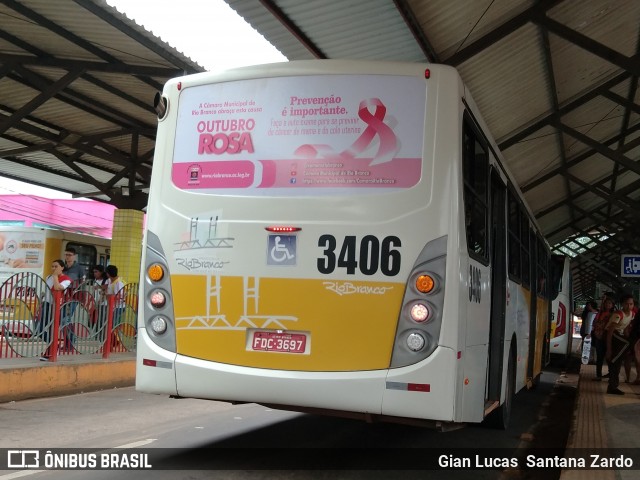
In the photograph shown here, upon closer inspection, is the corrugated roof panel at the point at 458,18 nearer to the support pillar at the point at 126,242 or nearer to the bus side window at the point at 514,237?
the bus side window at the point at 514,237

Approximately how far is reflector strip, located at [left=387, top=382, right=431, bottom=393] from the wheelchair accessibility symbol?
3.80 feet

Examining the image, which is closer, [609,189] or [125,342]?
[125,342]

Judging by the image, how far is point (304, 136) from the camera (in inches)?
221

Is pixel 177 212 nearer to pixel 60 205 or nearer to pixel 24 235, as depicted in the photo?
pixel 24 235

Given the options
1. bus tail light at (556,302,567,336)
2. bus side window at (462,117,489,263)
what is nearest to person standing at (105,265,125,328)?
bus side window at (462,117,489,263)

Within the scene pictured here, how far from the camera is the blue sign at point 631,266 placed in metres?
22.2

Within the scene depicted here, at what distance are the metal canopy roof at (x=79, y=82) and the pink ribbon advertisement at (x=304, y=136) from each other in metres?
6.23

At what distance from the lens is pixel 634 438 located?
25.0 feet

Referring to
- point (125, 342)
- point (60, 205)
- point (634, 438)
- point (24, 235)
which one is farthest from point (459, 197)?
point (60, 205)

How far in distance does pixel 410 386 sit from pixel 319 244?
122 cm

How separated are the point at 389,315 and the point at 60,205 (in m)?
38.0

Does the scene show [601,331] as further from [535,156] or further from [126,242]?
[126,242]

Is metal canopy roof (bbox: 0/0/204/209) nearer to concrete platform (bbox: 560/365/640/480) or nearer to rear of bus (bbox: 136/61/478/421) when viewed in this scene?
rear of bus (bbox: 136/61/478/421)

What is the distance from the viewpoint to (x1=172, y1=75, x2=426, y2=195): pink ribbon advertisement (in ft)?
17.9
